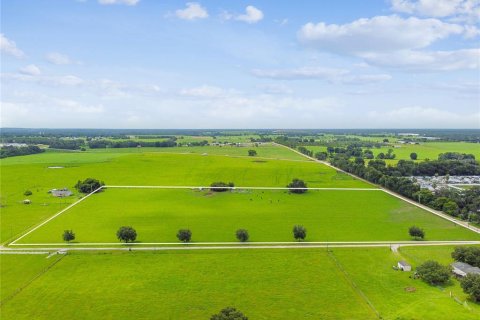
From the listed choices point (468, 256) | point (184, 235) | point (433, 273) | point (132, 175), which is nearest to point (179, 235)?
point (184, 235)

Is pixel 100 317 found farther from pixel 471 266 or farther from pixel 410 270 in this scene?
pixel 471 266

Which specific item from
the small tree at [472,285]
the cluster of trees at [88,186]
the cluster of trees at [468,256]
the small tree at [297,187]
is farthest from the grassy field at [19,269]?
the small tree at [297,187]

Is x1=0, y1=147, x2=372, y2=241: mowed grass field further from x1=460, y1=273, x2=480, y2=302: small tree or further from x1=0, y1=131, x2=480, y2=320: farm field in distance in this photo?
x1=460, y1=273, x2=480, y2=302: small tree

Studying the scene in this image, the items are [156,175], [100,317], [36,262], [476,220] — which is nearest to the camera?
[100,317]

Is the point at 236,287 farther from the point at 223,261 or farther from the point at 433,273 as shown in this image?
the point at 433,273

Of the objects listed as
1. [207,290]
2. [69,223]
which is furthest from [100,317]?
[69,223]

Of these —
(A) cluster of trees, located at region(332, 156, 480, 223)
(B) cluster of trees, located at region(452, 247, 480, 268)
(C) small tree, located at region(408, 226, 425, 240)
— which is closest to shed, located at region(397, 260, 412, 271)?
(B) cluster of trees, located at region(452, 247, 480, 268)
